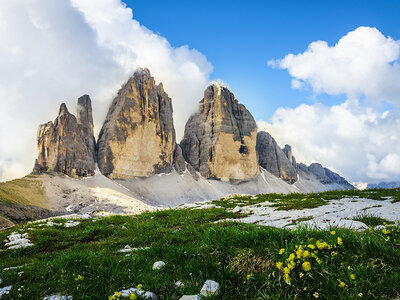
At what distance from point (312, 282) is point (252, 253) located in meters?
1.22

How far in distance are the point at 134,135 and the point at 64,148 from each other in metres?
48.0

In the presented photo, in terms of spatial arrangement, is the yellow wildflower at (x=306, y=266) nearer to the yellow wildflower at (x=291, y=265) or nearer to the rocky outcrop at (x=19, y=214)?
the yellow wildflower at (x=291, y=265)

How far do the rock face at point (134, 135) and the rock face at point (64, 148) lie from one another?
13076mm

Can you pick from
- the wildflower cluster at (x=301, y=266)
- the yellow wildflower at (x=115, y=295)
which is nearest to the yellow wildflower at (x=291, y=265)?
the wildflower cluster at (x=301, y=266)

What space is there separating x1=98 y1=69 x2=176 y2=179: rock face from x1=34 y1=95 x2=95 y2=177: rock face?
42.9 feet

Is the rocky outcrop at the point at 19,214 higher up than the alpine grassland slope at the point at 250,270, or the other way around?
the alpine grassland slope at the point at 250,270

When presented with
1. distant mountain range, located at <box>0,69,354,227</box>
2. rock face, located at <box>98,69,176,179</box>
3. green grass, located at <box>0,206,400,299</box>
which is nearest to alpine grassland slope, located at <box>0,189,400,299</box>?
green grass, located at <box>0,206,400,299</box>

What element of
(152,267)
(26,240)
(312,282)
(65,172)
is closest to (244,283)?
(312,282)

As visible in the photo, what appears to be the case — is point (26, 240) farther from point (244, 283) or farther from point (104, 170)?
point (104, 170)

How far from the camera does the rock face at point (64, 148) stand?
150125 mm

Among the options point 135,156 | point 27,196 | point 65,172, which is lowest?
point 27,196

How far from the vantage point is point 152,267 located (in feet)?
15.4

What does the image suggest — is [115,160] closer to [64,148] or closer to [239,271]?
[64,148]

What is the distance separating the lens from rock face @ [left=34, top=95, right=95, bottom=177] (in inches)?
5910
